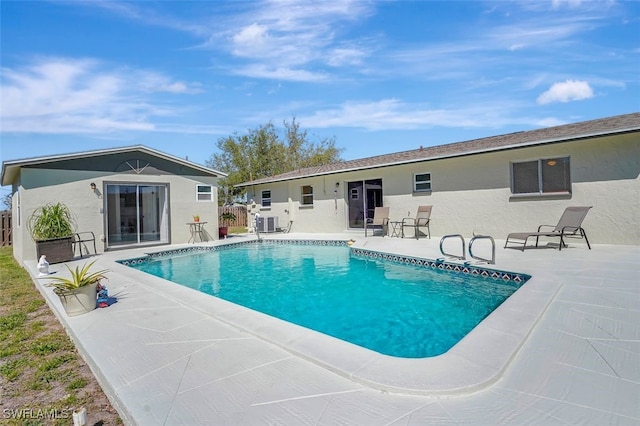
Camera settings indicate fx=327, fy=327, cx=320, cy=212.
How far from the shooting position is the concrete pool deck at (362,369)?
2.10 metres

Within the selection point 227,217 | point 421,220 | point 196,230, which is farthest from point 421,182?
point 227,217

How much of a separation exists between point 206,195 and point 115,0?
23.3 ft

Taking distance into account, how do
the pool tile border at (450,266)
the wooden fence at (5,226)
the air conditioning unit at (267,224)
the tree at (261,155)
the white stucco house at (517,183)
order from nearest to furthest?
the pool tile border at (450,266)
the white stucco house at (517,183)
the wooden fence at (5,226)
the air conditioning unit at (267,224)
the tree at (261,155)

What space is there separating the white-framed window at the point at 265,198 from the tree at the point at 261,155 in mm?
10231

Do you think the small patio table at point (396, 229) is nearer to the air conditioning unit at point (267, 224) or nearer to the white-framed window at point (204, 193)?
the air conditioning unit at point (267, 224)

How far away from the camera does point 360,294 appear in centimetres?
613

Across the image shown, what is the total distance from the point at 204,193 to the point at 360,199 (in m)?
7.39

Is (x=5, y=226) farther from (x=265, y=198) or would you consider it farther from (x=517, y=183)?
(x=517, y=183)

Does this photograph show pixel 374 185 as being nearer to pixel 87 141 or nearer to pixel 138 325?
pixel 138 325

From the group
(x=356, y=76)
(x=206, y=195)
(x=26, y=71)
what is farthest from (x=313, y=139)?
(x=26, y=71)

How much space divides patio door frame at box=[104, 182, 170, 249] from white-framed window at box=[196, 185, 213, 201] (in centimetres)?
122

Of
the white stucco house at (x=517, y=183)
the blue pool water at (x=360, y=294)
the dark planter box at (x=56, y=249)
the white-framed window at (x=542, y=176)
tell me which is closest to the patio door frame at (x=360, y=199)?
the white stucco house at (x=517, y=183)

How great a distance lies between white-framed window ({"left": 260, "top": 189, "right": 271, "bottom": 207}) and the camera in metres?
18.7

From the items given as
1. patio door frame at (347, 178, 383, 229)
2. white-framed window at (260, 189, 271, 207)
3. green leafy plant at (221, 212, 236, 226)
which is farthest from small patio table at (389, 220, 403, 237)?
green leafy plant at (221, 212, 236, 226)
